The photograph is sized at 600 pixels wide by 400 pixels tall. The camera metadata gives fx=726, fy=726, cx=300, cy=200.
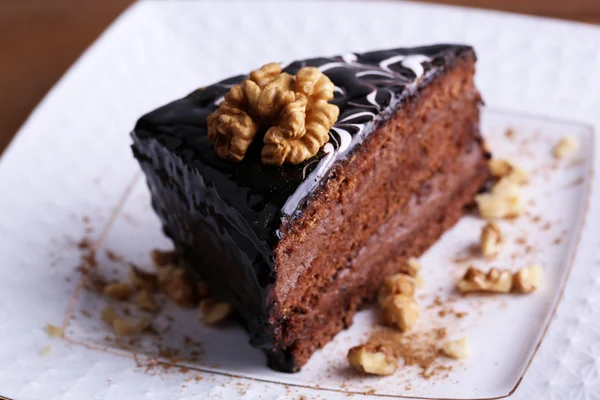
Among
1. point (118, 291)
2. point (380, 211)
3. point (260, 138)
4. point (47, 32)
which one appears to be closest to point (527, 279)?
point (380, 211)

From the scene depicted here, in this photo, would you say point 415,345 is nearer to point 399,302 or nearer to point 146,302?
point 399,302

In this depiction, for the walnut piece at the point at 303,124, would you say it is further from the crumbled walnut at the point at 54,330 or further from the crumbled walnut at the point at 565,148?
the crumbled walnut at the point at 565,148

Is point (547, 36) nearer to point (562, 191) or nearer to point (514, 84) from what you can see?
point (514, 84)

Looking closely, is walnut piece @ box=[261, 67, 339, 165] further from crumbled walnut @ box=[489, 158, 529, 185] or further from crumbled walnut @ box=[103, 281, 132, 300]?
crumbled walnut @ box=[489, 158, 529, 185]

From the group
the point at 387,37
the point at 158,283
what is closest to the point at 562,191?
the point at 387,37

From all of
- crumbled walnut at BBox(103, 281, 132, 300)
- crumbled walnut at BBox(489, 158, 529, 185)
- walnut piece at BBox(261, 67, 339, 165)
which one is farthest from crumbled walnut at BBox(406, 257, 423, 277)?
crumbled walnut at BBox(103, 281, 132, 300)
